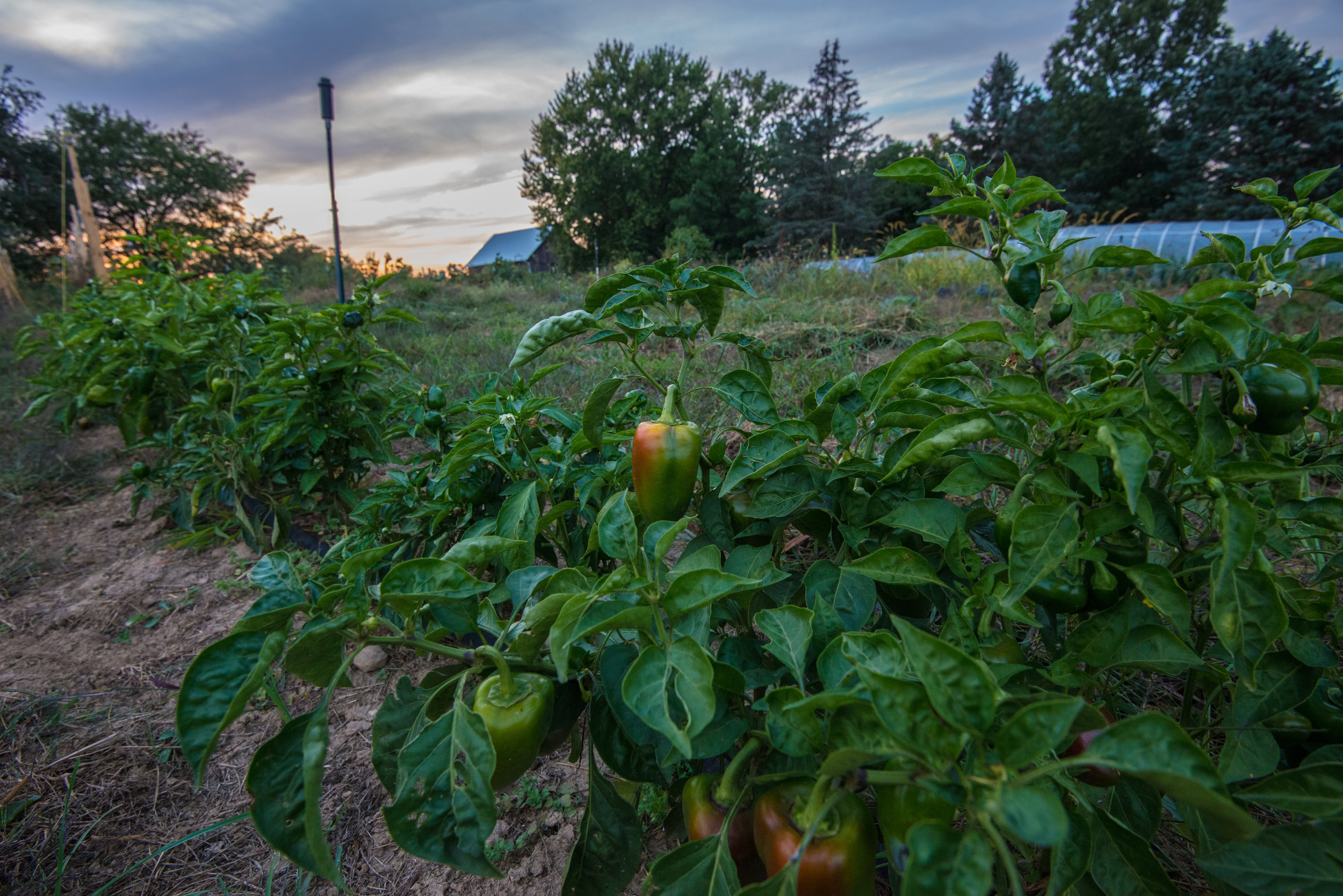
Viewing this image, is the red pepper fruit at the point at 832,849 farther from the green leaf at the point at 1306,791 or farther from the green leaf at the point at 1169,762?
the green leaf at the point at 1306,791

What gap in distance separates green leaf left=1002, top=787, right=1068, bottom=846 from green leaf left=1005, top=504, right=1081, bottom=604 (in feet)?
0.68

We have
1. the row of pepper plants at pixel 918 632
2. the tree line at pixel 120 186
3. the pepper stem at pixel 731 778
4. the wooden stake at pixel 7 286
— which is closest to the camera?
the row of pepper plants at pixel 918 632

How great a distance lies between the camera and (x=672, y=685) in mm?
586

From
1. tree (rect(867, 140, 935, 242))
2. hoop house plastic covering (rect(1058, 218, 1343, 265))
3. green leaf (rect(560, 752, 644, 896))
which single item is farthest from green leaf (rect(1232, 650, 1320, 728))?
tree (rect(867, 140, 935, 242))

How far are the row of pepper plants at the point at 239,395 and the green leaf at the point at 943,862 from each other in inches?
66.1

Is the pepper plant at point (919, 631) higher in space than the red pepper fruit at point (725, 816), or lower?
higher

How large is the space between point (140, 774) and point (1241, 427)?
2.16 m

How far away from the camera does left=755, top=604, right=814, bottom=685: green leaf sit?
2.07ft

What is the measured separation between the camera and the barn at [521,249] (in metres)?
31.1

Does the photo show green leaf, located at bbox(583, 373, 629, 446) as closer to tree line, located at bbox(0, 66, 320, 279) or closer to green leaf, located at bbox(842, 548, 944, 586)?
green leaf, located at bbox(842, 548, 944, 586)

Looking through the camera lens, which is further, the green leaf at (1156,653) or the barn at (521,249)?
the barn at (521,249)

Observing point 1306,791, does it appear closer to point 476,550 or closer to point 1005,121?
point 476,550

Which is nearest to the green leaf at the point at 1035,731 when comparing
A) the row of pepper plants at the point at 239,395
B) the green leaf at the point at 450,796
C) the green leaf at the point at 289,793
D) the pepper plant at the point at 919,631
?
the pepper plant at the point at 919,631

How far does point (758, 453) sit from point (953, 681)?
35 cm
